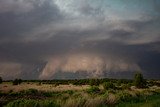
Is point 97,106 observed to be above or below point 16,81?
below

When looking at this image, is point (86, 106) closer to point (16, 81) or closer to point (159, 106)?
point (159, 106)

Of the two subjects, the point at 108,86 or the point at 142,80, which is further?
the point at 142,80

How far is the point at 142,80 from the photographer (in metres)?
88.3

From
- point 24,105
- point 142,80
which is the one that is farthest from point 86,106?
point 142,80

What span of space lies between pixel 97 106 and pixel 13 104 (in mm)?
6562

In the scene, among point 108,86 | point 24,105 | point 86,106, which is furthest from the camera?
point 108,86

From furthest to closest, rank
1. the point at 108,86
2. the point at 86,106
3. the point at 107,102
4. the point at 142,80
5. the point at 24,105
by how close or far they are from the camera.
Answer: the point at 142,80, the point at 108,86, the point at 107,102, the point at 86,106, the point at 24,105

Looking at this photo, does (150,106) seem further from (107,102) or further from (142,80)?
(142,80)

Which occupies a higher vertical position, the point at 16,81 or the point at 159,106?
the point at 16,81

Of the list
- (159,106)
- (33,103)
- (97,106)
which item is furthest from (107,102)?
(33,103)

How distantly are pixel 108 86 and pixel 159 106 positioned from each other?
150ft

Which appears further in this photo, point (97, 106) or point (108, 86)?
point (108, 86)

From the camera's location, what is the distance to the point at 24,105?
25188 millimetres

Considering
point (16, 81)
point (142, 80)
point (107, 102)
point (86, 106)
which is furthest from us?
point (16, 81)
